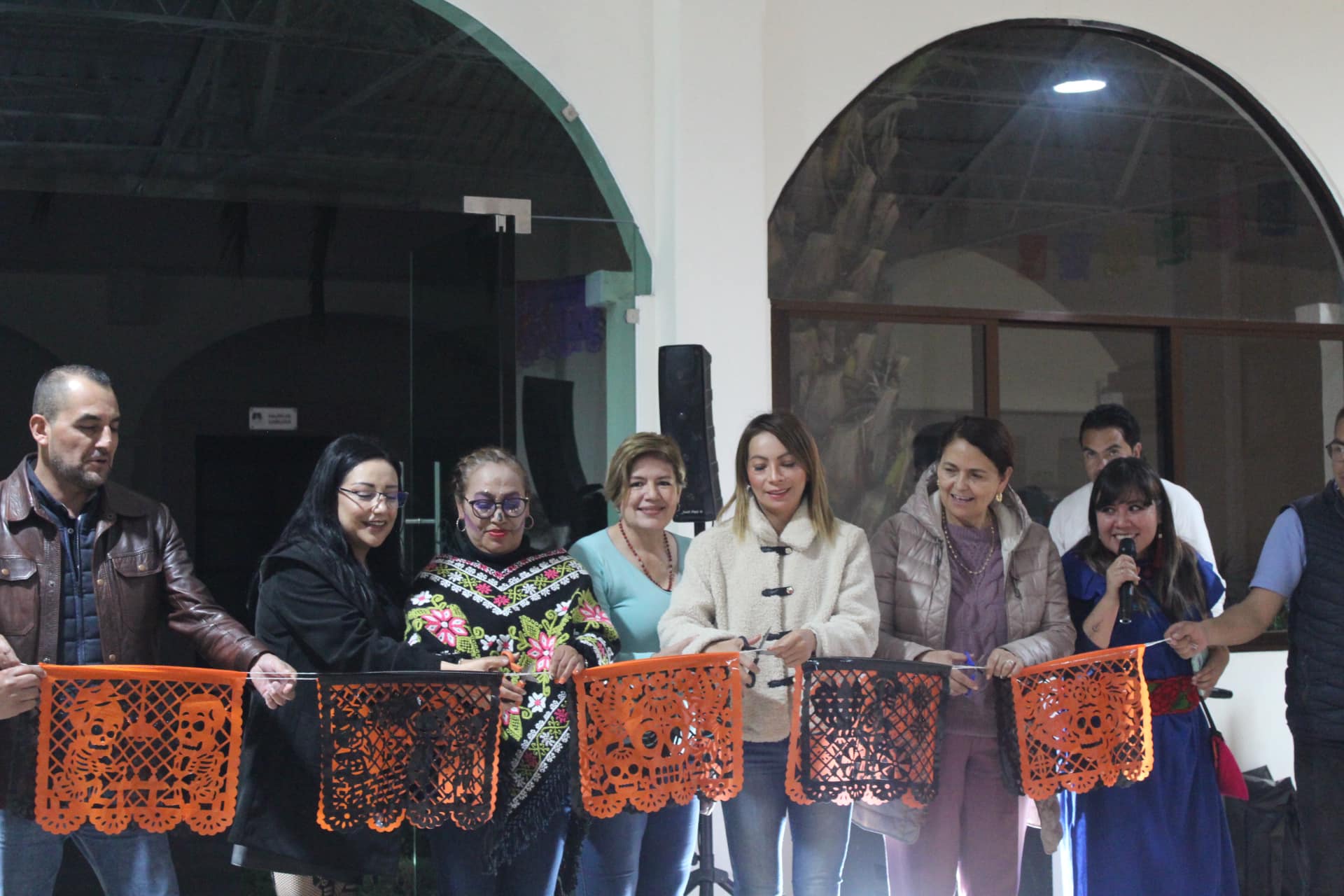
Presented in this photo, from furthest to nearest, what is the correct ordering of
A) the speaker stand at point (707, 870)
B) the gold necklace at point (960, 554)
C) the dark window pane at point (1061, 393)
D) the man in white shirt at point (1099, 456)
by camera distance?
the dark window pane at point (1061, 393)
the man in white shirt at point (1099, 456)
the speaker stand at point (707, 870)
the gold necklace at point (960, 554)

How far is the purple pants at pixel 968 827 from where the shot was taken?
3371 mm

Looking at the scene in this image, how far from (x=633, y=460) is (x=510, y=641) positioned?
669 mm

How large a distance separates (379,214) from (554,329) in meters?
0.75

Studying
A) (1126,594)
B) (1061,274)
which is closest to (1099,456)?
(1126,594)

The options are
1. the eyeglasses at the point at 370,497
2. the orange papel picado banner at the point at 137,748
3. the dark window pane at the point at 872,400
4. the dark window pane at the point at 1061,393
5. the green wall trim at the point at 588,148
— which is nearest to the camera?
the orange papel picado banner at the point at 137,748

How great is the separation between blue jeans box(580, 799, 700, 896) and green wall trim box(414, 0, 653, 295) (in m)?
2.03

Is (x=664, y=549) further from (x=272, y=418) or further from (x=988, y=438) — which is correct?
(x=272, y=418)

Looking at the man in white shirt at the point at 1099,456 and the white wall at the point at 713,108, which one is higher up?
the white wall at the point at 713,108

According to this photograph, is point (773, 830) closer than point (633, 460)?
Yes

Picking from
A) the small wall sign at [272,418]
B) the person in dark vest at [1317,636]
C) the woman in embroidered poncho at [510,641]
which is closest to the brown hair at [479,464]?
the woman in embroidered poncho at [510,641]

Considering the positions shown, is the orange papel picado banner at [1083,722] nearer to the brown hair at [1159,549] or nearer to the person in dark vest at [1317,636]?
the brown hair at [1159,549]

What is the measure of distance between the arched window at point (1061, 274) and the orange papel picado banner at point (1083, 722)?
1775 mm

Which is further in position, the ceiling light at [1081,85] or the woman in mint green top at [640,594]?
the ceiling light at [1081,85]

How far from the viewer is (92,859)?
308 cm
